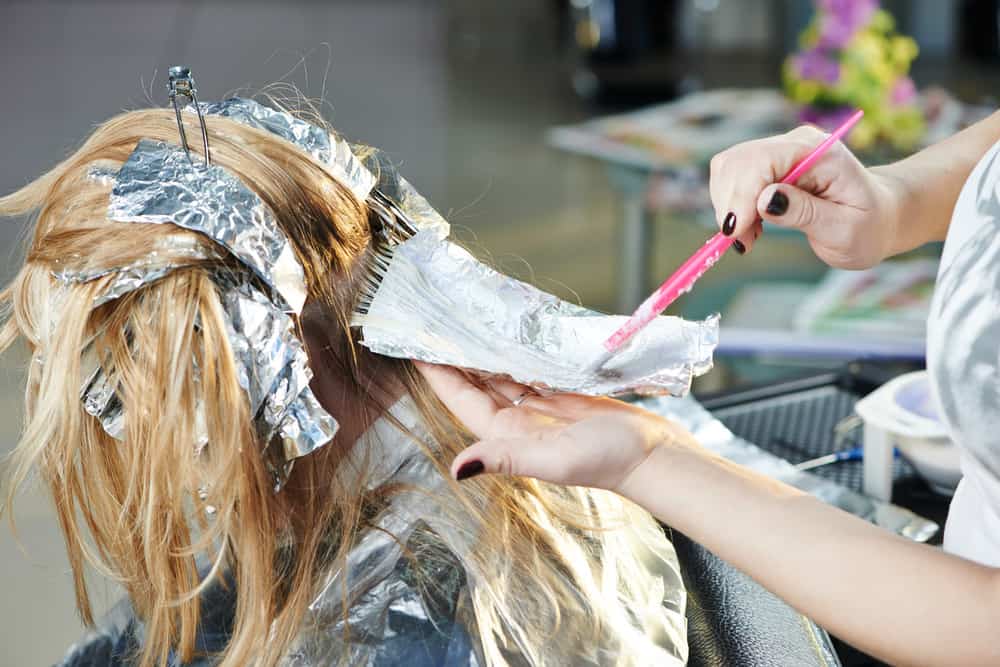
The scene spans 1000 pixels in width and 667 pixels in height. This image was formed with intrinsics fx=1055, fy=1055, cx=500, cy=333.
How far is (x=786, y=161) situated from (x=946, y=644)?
15.1 inches

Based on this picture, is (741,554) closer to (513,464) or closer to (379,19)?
(513,464)

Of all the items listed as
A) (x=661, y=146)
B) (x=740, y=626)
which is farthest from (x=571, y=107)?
(x=740, y=626)

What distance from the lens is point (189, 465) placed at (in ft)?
2.57

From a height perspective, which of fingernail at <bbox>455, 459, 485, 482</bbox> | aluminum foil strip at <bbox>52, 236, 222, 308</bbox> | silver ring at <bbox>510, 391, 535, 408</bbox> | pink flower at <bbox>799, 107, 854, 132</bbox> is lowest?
pink flower at <bbox>799, 107, 854, 132</bbox>

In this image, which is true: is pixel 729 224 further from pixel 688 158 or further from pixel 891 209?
pixel 688 158

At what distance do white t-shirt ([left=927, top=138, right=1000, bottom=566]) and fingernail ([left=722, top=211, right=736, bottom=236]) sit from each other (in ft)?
0.51

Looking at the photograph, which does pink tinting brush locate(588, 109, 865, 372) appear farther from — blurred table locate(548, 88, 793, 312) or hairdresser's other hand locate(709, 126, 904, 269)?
blurred table locate(548, 88, 793, 312)

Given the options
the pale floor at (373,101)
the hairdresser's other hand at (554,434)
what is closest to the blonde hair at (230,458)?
the hairdresser's other hand at (554,434)

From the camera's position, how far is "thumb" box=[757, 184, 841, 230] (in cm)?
80

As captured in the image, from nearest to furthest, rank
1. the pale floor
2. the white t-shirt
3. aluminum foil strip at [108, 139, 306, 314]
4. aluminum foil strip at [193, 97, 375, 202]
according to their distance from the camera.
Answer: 1. the white t-shirt
2. aluminum foil strip at [108, 139, 306, 314]
3. aluminum foil strip at [193, 97, 375, 202]
4. the pale floor

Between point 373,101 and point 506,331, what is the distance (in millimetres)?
4321

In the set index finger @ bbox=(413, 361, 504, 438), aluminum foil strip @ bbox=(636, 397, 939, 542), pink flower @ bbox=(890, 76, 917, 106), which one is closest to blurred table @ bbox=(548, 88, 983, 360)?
pink flower @ bbox=(890, 76, 917, 106)

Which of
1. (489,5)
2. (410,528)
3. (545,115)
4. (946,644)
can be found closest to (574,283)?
(545,115)

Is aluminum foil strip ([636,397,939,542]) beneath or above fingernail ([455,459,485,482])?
beneath
